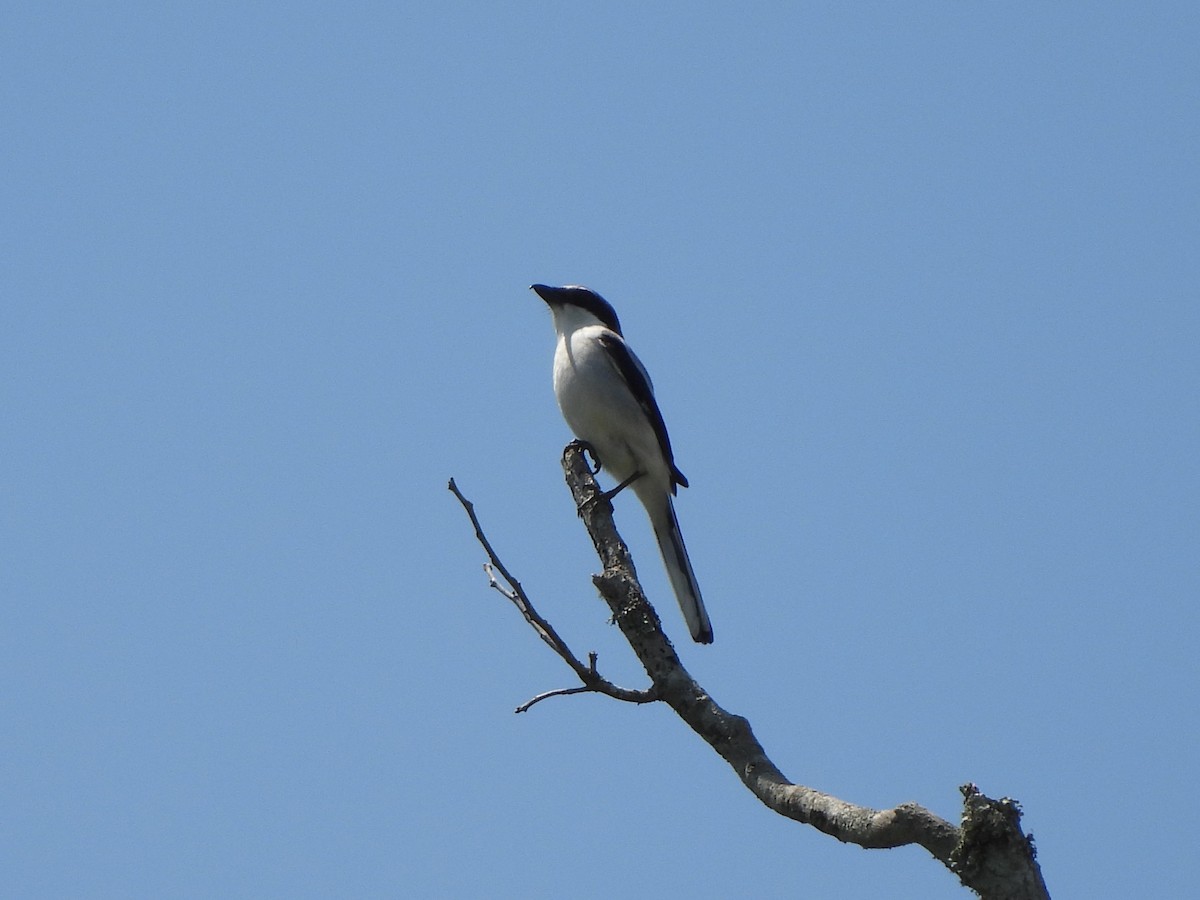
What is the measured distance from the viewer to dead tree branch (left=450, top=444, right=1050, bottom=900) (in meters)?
3.54

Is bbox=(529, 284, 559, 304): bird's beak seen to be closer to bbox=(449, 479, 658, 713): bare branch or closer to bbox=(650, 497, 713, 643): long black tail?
bbox=(650, 497, 713, 643): long black tail

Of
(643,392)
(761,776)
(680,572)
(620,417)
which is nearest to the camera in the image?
(761,776)

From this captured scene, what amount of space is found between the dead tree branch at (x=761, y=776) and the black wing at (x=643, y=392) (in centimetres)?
196

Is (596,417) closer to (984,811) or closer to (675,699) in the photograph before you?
(675,699)

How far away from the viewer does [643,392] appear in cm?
848

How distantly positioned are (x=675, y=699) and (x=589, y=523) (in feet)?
4.84

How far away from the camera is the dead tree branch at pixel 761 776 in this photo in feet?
11.6

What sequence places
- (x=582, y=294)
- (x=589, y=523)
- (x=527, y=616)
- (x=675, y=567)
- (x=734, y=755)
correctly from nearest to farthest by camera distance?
(x=734, y=755), (x=527, y=616), (x=589, y=523), (x=675, y=567), (x=582, y=294)

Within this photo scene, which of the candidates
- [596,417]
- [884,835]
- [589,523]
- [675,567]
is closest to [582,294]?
[596,417]

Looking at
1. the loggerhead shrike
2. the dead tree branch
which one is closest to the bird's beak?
the loggerhead shrike

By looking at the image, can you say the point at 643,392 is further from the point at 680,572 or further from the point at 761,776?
the point at 761,776

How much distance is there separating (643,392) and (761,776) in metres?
4.30

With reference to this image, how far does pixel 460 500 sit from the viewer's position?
203 inches

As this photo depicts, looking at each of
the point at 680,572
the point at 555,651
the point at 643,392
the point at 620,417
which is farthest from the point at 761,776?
the point at 643,392
